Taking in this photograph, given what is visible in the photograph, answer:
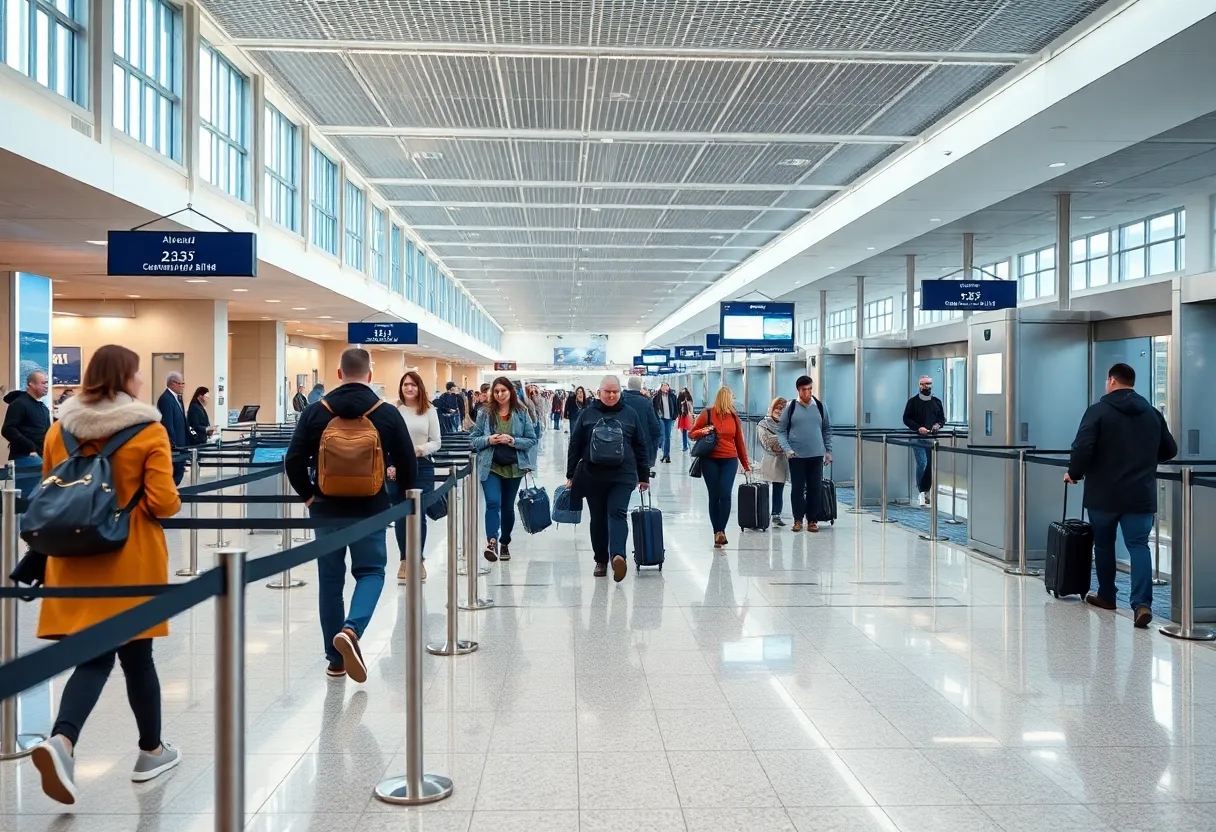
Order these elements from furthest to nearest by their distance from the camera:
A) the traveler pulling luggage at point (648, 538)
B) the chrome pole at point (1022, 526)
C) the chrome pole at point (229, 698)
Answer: the chrome pole at point (1022, 526)
the traveler pulling luggage at point (648, 538)
the chrome pole at point (229, 698)

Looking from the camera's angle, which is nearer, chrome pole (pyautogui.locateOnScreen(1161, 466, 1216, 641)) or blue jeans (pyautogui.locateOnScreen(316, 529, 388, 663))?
blue jeans (pyautogui.locateOnScreen(316, 529, 388, 663))

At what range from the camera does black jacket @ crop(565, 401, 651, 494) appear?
862 cm

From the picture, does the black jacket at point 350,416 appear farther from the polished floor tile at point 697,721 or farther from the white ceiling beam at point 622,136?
the white ceiling beam at point 622,136

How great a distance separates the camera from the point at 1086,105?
1035cm

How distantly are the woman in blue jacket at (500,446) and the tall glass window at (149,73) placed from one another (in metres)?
5.69

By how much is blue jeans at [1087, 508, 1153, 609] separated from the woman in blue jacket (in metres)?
4.70

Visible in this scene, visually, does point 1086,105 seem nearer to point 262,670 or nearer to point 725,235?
point 262,670

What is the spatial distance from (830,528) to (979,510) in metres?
2.26

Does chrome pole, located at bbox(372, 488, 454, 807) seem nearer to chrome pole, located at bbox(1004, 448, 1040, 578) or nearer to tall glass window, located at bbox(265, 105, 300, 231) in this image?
chrome pole, located at bbox(1004, 448, 1040, 578)

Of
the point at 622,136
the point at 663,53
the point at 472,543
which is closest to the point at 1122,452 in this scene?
the point at 472,543

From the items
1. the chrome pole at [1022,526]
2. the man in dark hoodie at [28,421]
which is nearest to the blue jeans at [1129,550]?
the chrome pole at [1022,526]

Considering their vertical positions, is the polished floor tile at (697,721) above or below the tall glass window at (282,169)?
below

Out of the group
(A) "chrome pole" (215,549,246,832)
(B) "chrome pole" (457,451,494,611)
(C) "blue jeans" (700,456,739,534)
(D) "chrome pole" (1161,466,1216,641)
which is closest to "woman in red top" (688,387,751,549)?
(C) "blue jeans" (700,456,739,534)

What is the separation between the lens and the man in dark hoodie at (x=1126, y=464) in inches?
290
